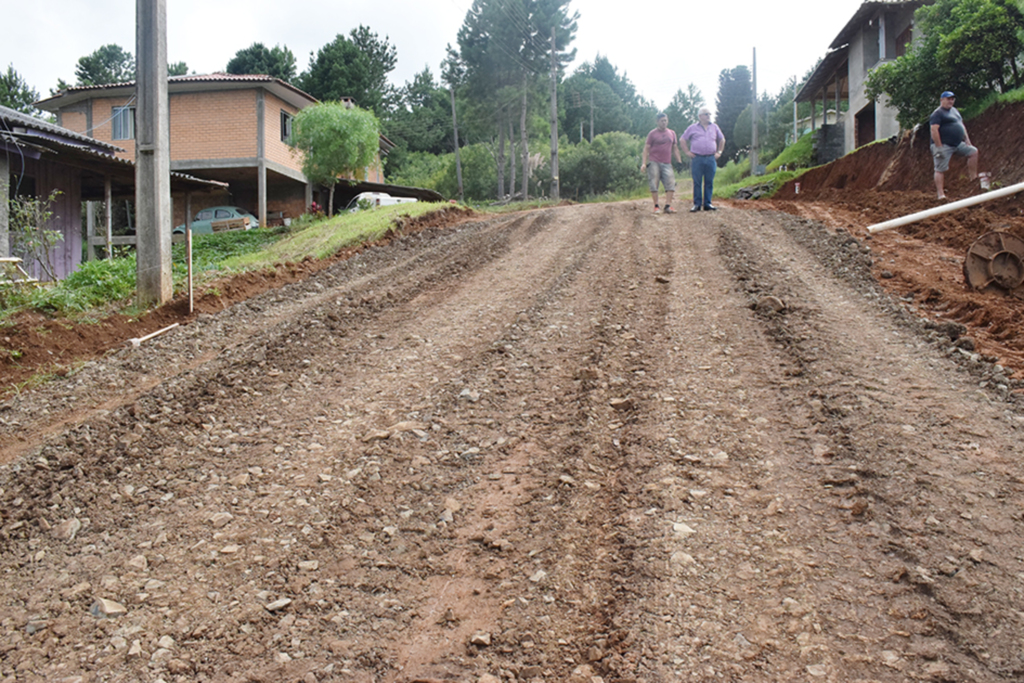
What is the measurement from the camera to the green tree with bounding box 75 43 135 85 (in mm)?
51250

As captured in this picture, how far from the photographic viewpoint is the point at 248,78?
22609 millimetres

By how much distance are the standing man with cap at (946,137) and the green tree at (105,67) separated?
162 feet

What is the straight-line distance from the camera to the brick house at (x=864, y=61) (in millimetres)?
21031

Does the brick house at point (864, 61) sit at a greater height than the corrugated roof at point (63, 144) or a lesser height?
greater

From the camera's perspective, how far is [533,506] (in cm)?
352

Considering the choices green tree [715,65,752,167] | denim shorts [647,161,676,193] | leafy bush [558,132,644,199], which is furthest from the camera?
green tree [715,65,752,167]

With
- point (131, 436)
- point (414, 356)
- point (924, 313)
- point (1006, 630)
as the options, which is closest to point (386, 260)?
point (414, 356)

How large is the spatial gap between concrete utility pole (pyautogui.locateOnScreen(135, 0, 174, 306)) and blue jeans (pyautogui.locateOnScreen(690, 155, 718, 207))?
8.33 metres

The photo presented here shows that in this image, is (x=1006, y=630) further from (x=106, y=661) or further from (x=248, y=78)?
(x=248, y=78)

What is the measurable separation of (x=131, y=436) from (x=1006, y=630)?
4662 millimetres

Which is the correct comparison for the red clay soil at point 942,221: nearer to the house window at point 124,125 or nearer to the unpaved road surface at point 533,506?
the unpaved road surface at point 533,506

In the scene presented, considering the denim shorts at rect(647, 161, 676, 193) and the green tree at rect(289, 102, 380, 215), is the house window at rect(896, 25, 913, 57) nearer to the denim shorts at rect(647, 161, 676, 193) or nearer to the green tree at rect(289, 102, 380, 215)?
the denim shorts at rect(647, 161, 676, 193)

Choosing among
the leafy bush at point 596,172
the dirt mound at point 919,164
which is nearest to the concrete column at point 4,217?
the dirt mound at point 919,164

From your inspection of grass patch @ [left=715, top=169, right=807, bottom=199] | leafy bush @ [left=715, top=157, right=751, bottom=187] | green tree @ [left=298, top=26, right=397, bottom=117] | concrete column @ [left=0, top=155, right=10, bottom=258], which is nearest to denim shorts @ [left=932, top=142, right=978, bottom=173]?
grass patch @ [left=715, top=169, right=807, bottom=199]
